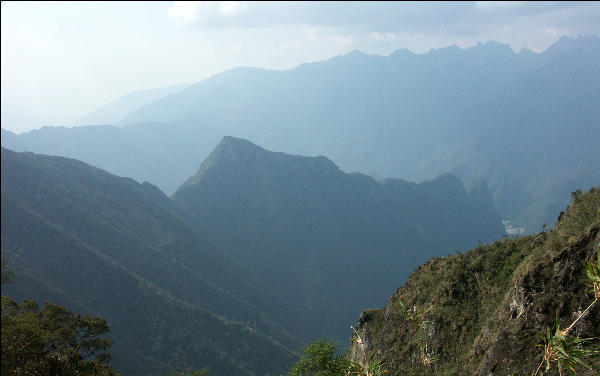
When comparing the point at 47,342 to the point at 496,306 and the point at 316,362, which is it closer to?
the point at 316,362

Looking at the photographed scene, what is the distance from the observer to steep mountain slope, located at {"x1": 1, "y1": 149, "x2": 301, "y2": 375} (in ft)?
291

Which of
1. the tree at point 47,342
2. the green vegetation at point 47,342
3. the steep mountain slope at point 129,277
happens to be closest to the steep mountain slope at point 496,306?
the green vegetation at point 47,342

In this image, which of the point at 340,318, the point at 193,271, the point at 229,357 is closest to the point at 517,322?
the point at 229,357

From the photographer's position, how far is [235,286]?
14062 centimetres

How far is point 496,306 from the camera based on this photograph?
98.8 feet

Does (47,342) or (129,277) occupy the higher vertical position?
(47,342)

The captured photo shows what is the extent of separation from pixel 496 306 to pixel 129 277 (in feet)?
314

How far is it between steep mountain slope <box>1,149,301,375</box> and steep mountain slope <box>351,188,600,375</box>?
62749mm

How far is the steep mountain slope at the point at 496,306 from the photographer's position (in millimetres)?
22891

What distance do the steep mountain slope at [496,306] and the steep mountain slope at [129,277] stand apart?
62.7 meters

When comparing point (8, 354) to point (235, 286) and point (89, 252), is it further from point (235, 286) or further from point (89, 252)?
point (235, 286)

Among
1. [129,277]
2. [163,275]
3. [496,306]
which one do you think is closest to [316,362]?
[496,306]

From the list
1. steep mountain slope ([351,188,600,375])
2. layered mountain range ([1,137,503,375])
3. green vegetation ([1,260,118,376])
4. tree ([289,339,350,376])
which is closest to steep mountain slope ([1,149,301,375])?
layered mountain range ([1,137,503,375])

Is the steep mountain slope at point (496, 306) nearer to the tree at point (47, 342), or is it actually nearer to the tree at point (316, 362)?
the tree at point (316, 362)
